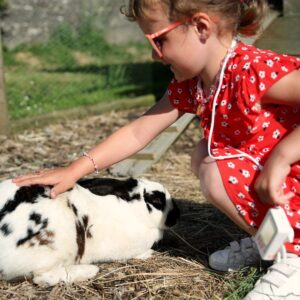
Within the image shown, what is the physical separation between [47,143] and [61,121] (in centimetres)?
73

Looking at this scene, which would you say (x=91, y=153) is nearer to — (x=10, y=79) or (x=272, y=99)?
(x=272, y=99)

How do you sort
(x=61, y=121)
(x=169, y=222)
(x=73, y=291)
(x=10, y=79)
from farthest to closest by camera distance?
(x=10, y=79) → (x=61, y=121) → (x=169, y=222) → (x=73, y=291)

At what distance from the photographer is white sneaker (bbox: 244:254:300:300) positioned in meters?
2.43

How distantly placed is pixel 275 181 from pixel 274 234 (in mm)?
269

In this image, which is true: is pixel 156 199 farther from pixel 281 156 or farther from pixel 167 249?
pixel 281 156

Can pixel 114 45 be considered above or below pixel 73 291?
below

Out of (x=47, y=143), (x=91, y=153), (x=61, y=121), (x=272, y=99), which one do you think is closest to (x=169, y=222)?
(x=91, y=153)

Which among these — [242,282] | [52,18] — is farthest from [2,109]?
[52,18]

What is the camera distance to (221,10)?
254 cm

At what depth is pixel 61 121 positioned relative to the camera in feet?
19.2

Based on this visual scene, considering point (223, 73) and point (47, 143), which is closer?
point (223, 73)

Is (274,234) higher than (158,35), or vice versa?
(158,35)

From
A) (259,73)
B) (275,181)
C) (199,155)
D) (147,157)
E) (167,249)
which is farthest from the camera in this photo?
(147,157)

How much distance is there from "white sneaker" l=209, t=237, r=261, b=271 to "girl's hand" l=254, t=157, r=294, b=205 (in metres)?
0.50
